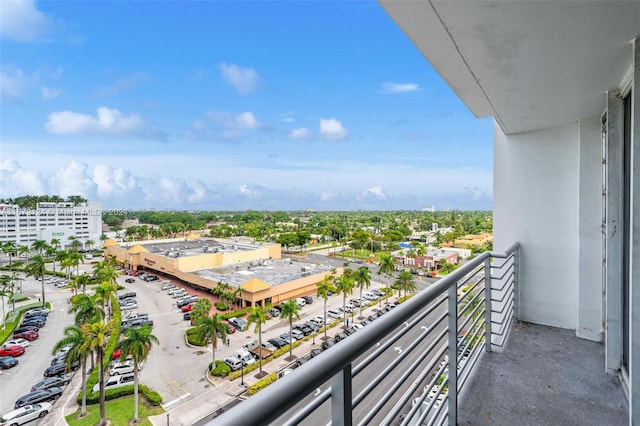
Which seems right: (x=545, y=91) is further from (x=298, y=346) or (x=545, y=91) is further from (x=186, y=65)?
(x=186, y=65)

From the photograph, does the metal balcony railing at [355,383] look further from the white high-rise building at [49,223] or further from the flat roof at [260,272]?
the white high-rise building at [49,223]

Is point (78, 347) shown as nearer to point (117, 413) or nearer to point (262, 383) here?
point (117, 413)

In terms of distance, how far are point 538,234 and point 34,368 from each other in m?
17.9

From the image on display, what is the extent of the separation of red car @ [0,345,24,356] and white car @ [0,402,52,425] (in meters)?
5.46

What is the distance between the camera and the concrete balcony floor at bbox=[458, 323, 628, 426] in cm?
171

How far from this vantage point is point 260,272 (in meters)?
21.6

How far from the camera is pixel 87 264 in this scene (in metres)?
31.7

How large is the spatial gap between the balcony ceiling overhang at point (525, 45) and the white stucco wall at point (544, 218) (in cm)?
88

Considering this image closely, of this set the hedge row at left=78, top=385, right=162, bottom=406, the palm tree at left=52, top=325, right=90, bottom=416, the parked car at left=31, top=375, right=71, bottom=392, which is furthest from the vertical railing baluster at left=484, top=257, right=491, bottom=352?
the parked car at left=31, top=375, right=71, bottom=392

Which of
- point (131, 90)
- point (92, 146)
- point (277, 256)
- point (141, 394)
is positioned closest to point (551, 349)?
point (141, 394)

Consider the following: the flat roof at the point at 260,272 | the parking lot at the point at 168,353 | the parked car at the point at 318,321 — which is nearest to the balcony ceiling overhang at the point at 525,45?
the parking lot at the point at 168,353

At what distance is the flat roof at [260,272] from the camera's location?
1962cm

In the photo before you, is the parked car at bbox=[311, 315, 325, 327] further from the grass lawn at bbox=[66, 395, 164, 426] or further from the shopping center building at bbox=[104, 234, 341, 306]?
the grass lawn at bbox=[66, 395, 164, 426]

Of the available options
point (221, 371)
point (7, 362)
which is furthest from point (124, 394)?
point (7, 362)
